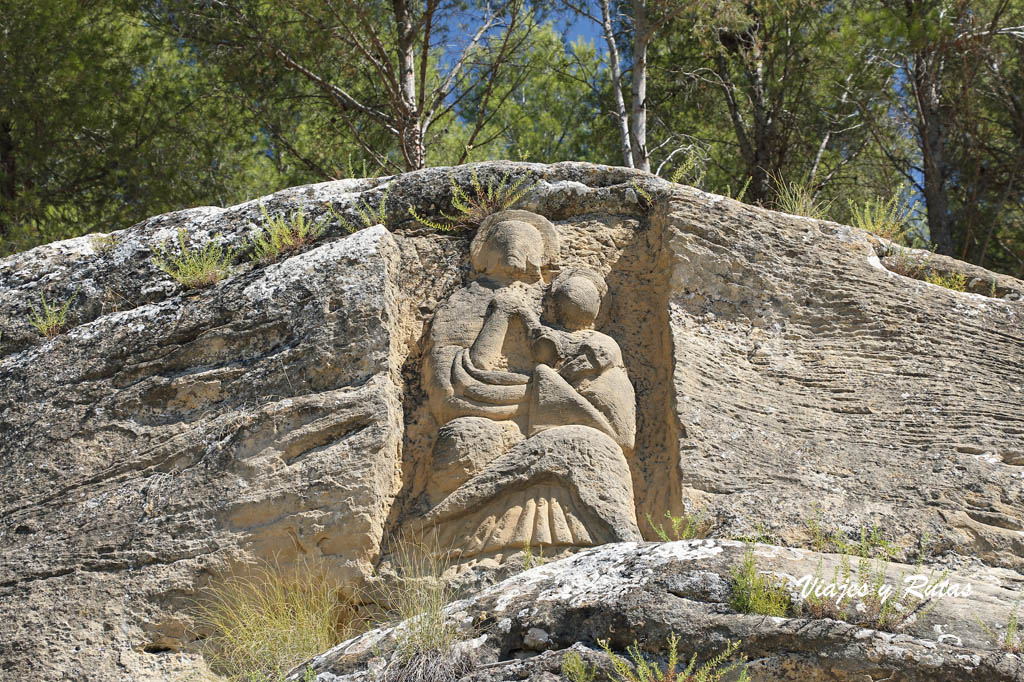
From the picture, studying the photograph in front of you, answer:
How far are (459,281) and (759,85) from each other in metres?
6.23

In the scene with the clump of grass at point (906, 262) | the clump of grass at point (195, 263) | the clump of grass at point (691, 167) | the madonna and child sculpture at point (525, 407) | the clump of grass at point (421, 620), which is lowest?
the clump of grass at point (421, 620)

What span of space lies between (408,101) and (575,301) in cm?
445

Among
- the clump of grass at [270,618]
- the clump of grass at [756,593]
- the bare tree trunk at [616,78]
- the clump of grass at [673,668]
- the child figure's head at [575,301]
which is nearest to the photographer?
the clump of grass at [673,668]

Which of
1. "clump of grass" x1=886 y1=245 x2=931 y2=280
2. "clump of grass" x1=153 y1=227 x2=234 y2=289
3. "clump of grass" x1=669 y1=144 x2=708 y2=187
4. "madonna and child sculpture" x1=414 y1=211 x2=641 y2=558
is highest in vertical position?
"clump of grass" x1=669 y1=144 x2=708 y2=187

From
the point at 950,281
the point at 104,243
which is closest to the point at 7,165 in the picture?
the point at 104,243

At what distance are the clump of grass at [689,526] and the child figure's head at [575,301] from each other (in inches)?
52.9

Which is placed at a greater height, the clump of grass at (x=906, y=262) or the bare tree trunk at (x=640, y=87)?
the bare tree trunk at (x=640, y=87)

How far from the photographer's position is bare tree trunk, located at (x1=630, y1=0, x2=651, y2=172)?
1024cm

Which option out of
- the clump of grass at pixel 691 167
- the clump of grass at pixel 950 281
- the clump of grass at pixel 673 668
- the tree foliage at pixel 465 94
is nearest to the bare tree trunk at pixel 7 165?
the tree foliage at pixel 465 94

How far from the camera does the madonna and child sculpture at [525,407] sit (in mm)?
5480

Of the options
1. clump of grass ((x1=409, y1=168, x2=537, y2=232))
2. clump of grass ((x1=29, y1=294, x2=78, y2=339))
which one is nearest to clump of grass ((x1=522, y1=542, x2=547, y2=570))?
clump of grass ((x1=409, y1=168, x2=537, y2=232))

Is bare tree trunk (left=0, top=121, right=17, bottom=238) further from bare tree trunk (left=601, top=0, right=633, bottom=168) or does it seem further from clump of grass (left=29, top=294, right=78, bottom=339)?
bare tree trunk (left=601, top=0, right=633, bottom=168)

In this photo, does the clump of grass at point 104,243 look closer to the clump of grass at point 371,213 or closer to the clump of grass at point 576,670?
the clump of grass at point 371,213

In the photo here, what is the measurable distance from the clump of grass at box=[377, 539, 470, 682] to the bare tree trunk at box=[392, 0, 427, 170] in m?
4.99
